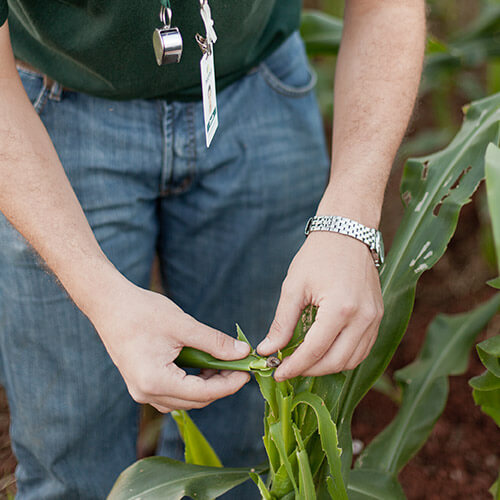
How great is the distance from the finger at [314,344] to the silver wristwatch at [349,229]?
0.28 feet

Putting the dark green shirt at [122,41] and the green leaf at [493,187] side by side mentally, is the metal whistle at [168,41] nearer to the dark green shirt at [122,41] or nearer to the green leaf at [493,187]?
the dark green shirt at [122,41]

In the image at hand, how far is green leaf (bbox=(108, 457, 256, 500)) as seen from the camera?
0.61 metres

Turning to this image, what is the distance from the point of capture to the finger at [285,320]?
1.71ft

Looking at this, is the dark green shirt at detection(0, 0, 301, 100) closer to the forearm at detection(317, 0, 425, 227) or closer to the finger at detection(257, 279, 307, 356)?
the forearm at detection(317, 0, 425, 227)

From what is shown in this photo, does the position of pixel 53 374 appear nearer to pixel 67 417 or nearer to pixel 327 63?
pixel 67 417

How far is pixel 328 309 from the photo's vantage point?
1.64ft

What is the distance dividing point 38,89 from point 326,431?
501 millimetres

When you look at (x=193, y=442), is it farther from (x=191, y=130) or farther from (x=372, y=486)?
(x=191, y=130)

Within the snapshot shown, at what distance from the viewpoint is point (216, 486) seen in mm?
625

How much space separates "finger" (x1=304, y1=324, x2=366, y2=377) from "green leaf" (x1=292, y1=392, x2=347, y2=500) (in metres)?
0.03

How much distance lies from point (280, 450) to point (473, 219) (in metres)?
1.54

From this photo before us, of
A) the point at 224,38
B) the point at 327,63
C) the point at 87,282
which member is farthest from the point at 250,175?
the point at 327,63

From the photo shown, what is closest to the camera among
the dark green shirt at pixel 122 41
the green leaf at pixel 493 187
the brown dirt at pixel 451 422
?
the green leaf at pixel 493 187

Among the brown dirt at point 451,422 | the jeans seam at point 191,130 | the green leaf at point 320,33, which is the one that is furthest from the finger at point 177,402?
the green leaf at point 320,33
